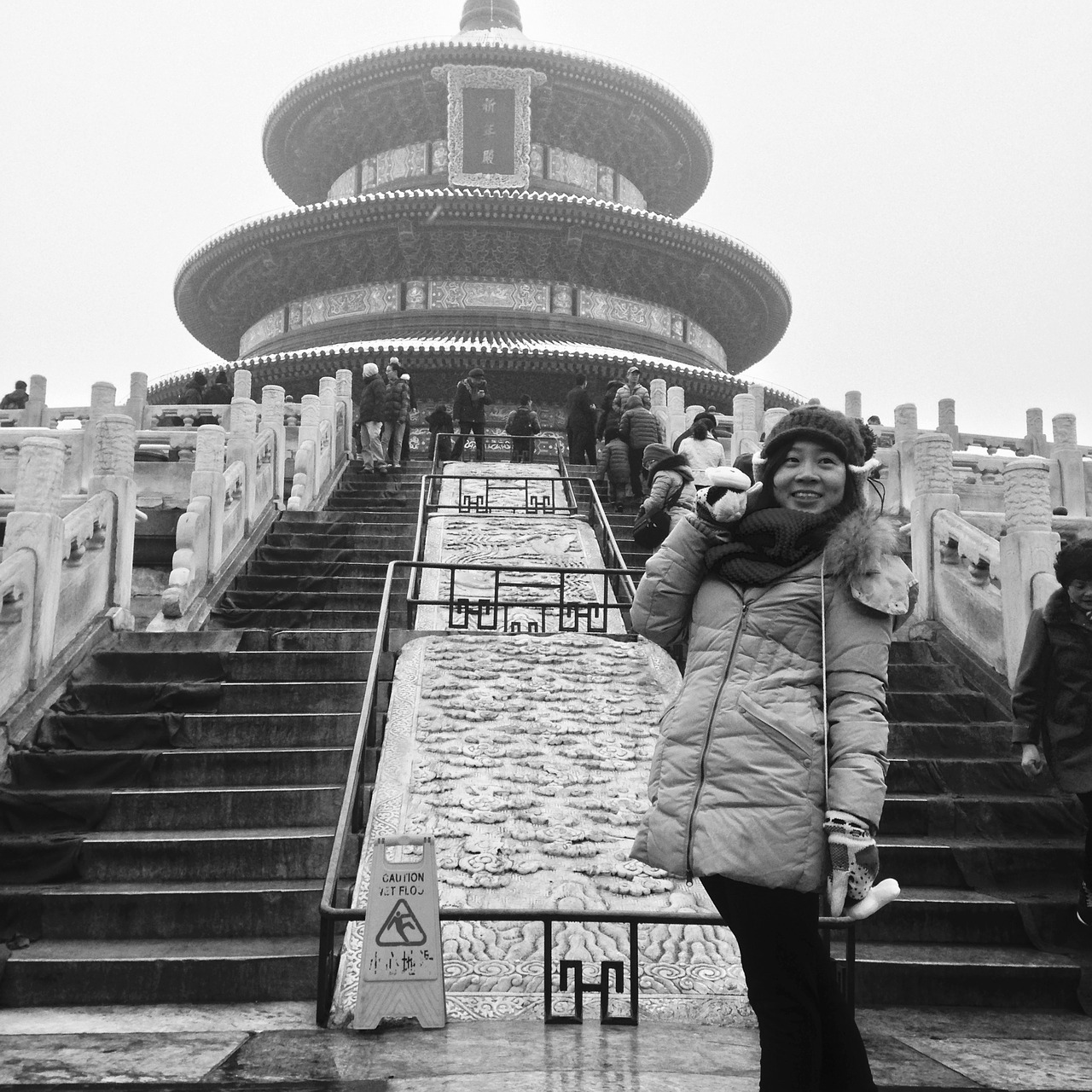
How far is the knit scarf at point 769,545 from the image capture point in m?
3.03

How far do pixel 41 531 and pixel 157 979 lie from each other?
379 centimetres

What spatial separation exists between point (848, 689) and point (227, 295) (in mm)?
26363

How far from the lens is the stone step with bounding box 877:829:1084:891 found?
6.25 m

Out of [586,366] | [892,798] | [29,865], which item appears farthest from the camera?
[586,366]

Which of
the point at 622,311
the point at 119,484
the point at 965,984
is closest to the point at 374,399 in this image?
the point at 119,484

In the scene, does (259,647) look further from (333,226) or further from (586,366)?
(333,226)

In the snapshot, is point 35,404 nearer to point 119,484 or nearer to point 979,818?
point 119,484

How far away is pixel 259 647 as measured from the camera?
891 cm

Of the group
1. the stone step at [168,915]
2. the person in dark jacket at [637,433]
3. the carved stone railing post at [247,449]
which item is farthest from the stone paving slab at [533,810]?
the person in dark jacket at [637,433]

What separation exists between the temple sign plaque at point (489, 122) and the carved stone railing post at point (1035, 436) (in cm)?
1283

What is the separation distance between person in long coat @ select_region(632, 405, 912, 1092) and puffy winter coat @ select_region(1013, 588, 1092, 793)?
9.65 ft

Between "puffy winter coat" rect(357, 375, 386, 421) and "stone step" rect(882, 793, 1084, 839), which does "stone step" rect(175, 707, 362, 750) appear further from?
"puffy winter coat" rect(357, 375, 386, 421)

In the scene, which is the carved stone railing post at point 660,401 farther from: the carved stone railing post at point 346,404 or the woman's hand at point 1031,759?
the woman's hand at point 1031,759

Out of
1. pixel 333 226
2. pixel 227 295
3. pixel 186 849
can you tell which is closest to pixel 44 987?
pixel 186 849
